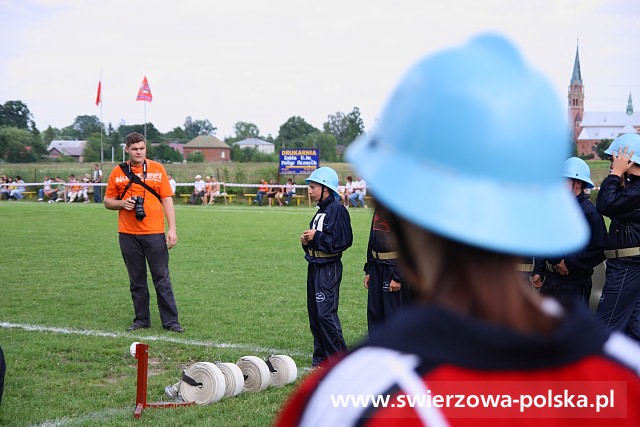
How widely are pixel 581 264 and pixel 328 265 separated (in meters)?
2.52

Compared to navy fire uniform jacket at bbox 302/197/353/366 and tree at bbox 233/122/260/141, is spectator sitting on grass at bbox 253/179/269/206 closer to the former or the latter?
navy fire uniform jacket at bbox 302/197/353/366

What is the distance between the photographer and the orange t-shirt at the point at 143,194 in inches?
385

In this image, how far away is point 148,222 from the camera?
9.81 meters

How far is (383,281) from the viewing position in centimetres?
798

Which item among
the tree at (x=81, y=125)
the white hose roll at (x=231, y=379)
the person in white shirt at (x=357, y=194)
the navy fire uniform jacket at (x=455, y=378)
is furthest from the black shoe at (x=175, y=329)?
the tree at (x=81, y=125)

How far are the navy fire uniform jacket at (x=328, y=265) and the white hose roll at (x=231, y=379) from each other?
1.53 m

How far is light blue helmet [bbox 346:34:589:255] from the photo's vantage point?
4.03ft

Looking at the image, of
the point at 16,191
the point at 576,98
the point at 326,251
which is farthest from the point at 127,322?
the point at 576,98

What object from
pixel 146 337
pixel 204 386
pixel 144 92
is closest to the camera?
pixel 204 386

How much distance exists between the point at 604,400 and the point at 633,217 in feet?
20.3

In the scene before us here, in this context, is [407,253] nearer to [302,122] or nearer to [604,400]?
[604,400]

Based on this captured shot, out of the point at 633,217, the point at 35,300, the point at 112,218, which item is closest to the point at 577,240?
the point at 633,217

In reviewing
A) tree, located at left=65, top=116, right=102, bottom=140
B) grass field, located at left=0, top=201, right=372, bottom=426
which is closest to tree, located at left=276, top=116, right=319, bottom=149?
tree, located at left=65, top=116, right=102, bottom=140

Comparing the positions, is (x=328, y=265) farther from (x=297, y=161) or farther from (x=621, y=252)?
(x=297, y=161)
